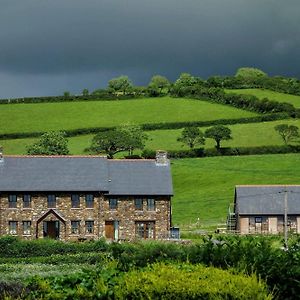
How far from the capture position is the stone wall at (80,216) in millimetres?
73062

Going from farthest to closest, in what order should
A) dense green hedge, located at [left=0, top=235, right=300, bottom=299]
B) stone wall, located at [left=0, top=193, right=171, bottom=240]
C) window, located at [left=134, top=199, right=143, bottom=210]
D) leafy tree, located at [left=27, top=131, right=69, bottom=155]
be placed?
leafy tree, located at [left=27, top=131, right=69, bottom=155], window, located at [left=134, top=199, right=143, bottom=210], stone wall, located at [left=0, top=193, right=171, bottom=240], dense green hedge, located at [left=0, top=235, right=300, bottom=299]

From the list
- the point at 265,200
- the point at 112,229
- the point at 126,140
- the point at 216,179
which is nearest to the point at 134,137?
the point at 126,140

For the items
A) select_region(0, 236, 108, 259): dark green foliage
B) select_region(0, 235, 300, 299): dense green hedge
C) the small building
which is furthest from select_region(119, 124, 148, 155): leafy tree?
select_region(0, 235, 300, 299): dense green hedge

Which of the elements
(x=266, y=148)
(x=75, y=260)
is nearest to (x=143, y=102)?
(x=266, y=148)

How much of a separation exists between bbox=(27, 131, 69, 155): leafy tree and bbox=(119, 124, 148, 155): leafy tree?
9.74 metres

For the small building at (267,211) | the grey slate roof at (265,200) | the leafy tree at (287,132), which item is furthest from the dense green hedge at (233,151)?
the small building at (267,211)

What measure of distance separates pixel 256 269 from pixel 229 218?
67694mm

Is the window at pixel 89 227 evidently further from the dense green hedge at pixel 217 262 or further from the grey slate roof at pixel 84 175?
the dense green hedge at pixel 217 262

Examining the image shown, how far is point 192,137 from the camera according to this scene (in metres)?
123

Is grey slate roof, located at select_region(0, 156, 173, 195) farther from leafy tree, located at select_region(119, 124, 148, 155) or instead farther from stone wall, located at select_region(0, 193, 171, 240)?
leafy tree, located at select_region(119, 124, 148, 155)

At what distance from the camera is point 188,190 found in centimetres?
10281

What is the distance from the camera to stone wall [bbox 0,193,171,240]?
240 feet

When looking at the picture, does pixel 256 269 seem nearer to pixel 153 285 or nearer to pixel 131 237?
pixel 153 285

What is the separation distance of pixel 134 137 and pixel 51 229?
49.6 m
